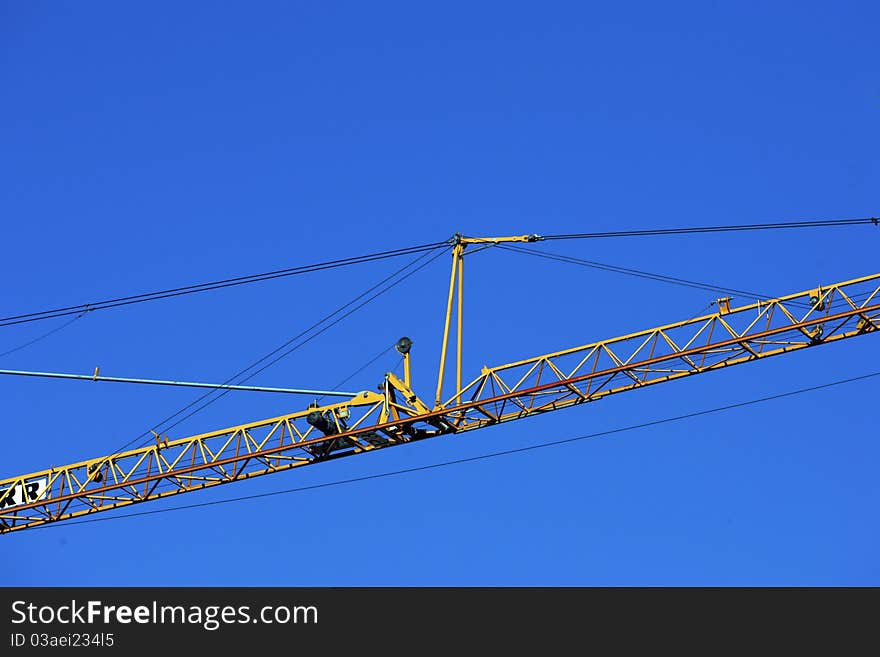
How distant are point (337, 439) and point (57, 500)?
51.8 feet

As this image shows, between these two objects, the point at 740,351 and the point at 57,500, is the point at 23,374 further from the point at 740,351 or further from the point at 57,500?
the point at 740,351

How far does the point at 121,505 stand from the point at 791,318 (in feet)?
108

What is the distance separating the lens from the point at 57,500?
336ft
